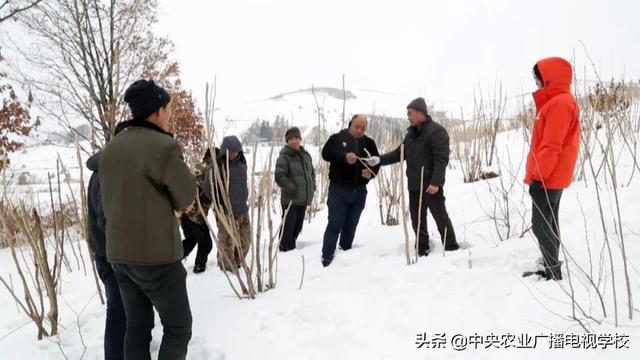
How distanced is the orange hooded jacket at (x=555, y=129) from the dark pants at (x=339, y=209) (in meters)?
1.35

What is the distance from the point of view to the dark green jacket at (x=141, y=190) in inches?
53.5

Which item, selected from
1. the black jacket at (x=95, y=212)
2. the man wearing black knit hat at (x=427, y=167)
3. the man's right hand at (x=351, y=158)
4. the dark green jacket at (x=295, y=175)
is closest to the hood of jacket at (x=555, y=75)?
the man wearing black knit hat at (x=427, y=167)

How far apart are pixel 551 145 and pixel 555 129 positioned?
0.08 metres

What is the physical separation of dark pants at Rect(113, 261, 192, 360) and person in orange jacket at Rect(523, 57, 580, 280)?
1.74 meters

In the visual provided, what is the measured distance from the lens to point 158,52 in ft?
30.2

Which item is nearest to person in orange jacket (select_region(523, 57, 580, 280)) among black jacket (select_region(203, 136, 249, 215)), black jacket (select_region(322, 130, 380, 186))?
black jacket (select_region(322, 130, 380, 186))

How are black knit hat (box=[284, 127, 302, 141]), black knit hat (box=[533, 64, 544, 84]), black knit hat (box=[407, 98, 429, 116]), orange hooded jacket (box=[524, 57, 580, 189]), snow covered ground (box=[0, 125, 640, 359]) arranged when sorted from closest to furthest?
snow covered ground (box=[0, 125, 640, 359])
orange hooded jacket (box=[524, 57, 580, 189])
black knit hat (box=[533, 64, 544, 84])
black knit hat (box=[407, 98, 429, 116])
black knit hat (box=[284, 127, 302, 141])

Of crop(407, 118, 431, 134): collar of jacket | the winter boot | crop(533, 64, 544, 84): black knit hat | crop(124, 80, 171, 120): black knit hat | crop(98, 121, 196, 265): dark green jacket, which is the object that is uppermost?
crop(533, 64, 544, 84): black knit hat

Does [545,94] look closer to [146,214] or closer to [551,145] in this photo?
[551,145]

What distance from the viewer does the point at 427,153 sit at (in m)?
2.74

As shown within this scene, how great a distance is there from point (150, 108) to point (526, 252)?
93.6 inches

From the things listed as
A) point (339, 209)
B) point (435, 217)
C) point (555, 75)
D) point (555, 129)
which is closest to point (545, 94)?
point (555, 75)

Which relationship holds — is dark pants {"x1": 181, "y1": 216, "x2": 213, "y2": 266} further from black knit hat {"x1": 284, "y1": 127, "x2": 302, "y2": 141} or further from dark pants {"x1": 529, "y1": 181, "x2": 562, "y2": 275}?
dark pants {"x1": 529, "y1": 181, "x2": 562, "y2": 275}

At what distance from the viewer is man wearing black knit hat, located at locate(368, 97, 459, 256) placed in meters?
2.67
